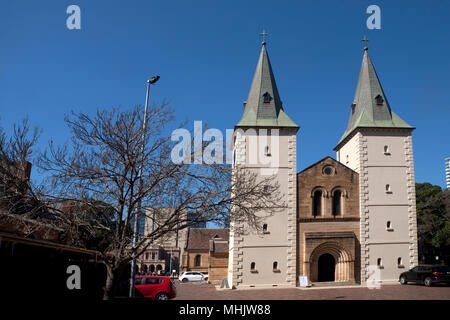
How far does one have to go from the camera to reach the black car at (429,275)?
2341 cm

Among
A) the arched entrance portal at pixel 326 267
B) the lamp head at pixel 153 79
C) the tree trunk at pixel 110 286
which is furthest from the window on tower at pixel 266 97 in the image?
the tree trunk at pixel 110 286

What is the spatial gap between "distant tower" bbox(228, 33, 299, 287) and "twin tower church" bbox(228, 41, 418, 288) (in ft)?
0.24

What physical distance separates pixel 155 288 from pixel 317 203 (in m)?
15.6

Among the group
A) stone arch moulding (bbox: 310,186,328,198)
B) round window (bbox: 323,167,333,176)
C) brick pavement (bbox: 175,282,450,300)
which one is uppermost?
round window (bbox: 323,167,333,176)

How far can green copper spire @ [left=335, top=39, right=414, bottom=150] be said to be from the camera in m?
30.8

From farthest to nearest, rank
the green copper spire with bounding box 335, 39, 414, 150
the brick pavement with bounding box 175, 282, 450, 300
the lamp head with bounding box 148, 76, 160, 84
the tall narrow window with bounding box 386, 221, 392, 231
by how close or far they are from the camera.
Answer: the green copper spire with bounding box 335, 39, 414, 150
the tall narrow window with bounding box 386, 221, 392, 231
the brick pavement with bounding box 175, 282, 450, 300
the lamp head with bounding box 148, 76, 160, 84

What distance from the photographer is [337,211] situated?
29.2 metres

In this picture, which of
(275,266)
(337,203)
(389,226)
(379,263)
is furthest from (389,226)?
(275,266)

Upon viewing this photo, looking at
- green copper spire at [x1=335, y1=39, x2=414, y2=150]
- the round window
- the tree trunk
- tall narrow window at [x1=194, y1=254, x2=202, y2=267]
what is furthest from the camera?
tall narrow window at [x1=194, y1=254, x2=202, y2=267]

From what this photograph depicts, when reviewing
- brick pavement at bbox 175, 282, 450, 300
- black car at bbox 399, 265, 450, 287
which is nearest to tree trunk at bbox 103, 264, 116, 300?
brick pavement at bbox 175, 282, 450, 300

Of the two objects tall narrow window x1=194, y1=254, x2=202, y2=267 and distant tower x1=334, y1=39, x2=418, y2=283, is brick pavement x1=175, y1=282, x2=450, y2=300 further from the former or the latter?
tall narrow window x1=194, y1=254, x2=202, y2=267

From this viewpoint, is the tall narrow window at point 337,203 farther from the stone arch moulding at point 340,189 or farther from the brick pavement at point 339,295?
the brick pavement at point 339,295
